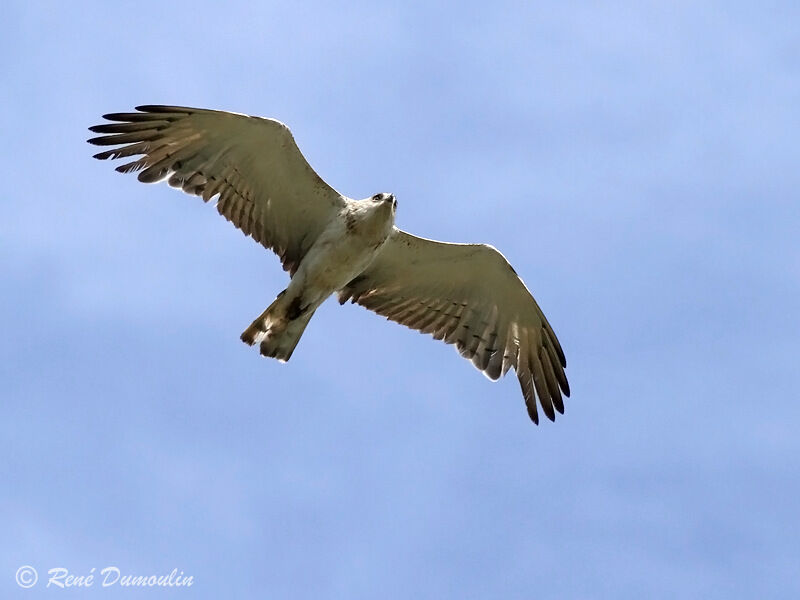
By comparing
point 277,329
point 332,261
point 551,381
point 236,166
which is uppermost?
point 236,166

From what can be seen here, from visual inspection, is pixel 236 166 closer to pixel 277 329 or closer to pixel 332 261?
pixel 332 261

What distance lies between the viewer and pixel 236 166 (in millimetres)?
15555

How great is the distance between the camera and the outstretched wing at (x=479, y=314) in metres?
16.4

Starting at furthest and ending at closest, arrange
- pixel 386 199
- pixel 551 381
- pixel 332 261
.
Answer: pixel 551 381 → pixel 332 261 → pixel 386 199

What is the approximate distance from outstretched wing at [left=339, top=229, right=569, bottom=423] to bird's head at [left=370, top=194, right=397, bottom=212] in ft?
4.30

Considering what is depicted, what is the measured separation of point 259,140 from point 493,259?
3.17 meters

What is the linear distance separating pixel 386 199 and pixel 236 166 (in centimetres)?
187

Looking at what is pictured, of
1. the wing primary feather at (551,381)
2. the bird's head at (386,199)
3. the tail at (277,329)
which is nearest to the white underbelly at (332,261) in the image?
the tail at (277,329)

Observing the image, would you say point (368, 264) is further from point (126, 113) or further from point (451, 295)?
point (126, 113)

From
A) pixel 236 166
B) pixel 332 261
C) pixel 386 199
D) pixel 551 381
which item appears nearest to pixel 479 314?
pixel 551 381

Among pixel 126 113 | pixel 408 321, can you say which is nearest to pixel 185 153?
pixel 126 113

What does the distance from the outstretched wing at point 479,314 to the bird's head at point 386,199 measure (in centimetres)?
131

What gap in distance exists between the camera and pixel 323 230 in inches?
627

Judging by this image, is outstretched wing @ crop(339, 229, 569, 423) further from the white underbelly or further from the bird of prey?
the white underbelly
